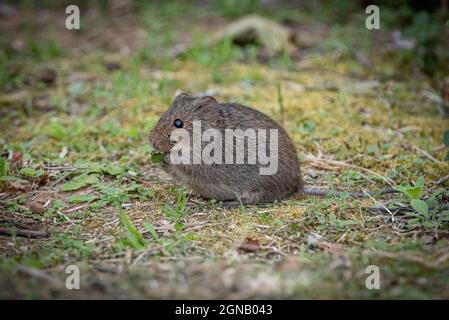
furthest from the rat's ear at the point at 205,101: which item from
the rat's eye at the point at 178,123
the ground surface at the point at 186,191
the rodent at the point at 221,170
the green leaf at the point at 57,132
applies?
the green leaf at the point at 57,132

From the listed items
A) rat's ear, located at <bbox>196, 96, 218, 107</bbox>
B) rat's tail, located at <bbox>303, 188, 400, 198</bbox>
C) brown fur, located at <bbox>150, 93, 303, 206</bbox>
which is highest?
rat's ear, located at <bbox>196, 96, 218, 107</bbox>

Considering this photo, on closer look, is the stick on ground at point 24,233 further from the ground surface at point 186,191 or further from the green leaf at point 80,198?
the green leaf at point 80,198

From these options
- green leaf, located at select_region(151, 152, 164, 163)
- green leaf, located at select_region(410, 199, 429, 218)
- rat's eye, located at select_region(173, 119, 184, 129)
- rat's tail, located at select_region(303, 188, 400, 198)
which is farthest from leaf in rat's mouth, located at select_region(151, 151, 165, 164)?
green leaf, located at select_region(410, 199, 429, 218)

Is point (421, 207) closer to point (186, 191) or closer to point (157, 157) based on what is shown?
point (186, 191)

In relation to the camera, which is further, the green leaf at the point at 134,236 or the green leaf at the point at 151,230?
the green leaf at the point at 151,230

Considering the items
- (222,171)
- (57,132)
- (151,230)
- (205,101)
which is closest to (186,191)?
(222,171)

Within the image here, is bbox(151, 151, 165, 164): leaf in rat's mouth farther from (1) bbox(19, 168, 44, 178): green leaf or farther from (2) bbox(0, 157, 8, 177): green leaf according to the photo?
(2) bbox(0, 157, 8, 177): green leaf
